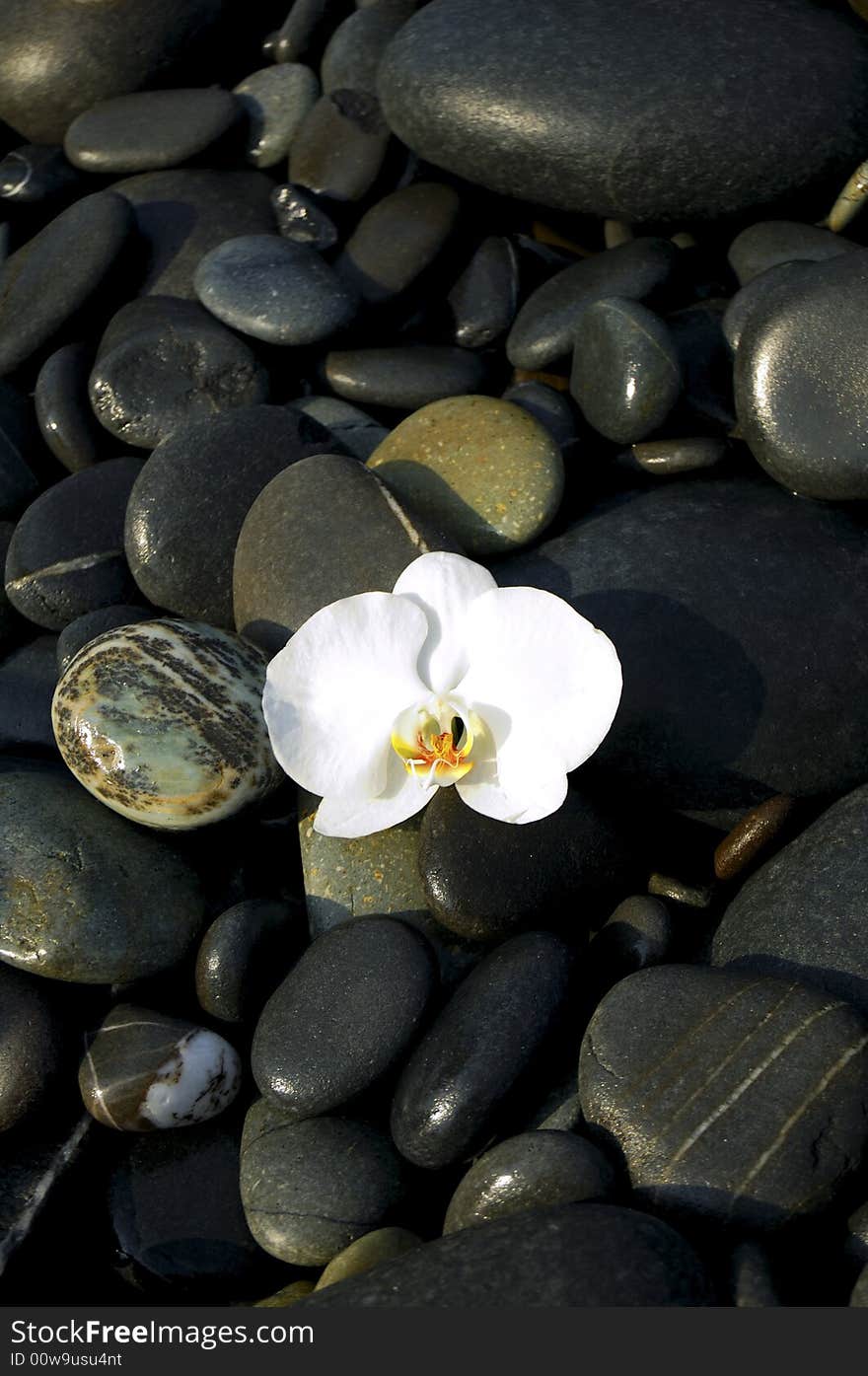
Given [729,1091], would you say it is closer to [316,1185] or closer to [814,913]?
[814,913]

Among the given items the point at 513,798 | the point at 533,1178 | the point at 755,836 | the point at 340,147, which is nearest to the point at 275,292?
the point at 340,147

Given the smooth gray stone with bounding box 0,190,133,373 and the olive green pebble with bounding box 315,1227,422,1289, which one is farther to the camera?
the smooth gray stone with bounding box 0,190,133,373

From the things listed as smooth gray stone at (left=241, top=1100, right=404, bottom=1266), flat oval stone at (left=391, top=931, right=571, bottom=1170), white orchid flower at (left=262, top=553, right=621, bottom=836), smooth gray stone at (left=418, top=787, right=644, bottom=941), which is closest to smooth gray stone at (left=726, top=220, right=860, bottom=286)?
white orchid flower at (left=262, top=553, right=621, bottom=836)

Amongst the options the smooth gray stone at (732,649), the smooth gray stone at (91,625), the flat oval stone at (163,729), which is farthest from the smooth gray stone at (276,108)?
the flat oval stone at (163,729)

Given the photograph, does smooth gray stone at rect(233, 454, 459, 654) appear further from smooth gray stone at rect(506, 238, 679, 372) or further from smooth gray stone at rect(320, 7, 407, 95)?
smooth gray stone at rect(320, 7, 407, 95)

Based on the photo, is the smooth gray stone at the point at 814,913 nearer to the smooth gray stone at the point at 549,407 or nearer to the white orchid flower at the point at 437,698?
the white orchid flower at the point at 437,698

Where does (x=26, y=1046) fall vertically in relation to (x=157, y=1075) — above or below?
above
